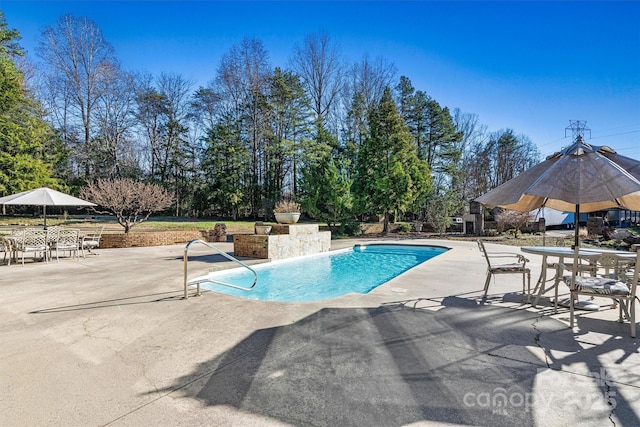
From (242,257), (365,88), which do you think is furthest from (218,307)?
(365,88)

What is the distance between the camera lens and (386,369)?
251 centimetres

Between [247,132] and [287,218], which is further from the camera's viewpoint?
[247,132]

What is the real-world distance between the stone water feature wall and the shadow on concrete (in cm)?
596

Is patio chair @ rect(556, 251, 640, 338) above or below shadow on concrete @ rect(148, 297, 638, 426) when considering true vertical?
above

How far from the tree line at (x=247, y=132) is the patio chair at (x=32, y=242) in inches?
517

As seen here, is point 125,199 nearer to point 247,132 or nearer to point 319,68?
point 247,132

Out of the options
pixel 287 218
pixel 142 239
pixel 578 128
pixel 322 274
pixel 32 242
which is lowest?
pixel 322 274

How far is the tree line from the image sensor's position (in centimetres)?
1973

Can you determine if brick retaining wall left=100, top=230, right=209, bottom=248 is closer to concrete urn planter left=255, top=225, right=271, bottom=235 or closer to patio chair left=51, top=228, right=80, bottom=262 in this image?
patio chair left=51, top=228, right=80, bottom=262

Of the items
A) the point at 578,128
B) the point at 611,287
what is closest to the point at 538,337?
the point at 611,287

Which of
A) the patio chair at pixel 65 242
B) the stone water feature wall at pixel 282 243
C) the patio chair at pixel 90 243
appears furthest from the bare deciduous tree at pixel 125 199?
the stone water feature wall at pixel 282 243

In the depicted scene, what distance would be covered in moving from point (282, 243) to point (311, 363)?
7529mm

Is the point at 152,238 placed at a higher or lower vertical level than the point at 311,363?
higher

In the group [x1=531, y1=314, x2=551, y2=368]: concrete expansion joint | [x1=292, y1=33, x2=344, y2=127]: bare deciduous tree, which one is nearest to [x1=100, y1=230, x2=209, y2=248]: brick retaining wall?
[x1=531, y1=314, x2=551, y2=368]: concrete expansion joint
